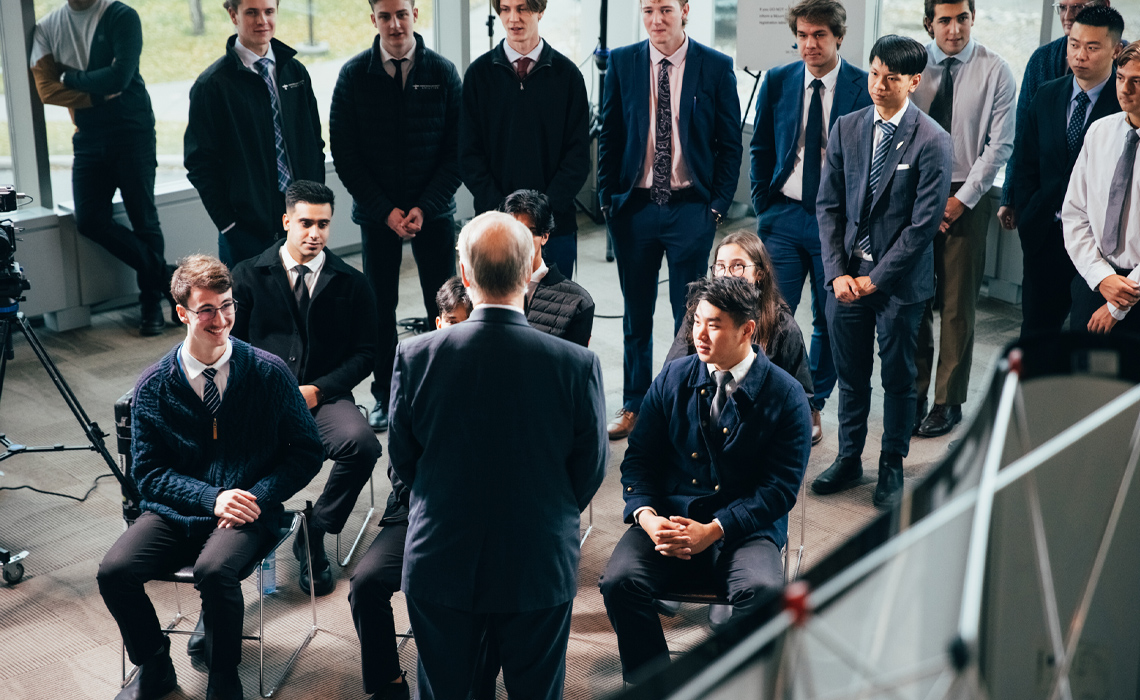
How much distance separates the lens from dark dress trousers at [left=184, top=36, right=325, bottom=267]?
444 cm

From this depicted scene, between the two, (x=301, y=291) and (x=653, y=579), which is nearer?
(x=653, y=579)

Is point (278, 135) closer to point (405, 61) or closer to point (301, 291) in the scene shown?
Result: point (405, 61)

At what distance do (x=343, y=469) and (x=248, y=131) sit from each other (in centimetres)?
170

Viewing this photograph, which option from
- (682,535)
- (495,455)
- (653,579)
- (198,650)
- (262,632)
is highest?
(495,455)

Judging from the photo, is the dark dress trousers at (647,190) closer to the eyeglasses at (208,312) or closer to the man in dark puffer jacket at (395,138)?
the man in dark puffer jacket at (395,138)

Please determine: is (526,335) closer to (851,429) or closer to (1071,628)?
(1071,628)

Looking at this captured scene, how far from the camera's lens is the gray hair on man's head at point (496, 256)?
7.13ft

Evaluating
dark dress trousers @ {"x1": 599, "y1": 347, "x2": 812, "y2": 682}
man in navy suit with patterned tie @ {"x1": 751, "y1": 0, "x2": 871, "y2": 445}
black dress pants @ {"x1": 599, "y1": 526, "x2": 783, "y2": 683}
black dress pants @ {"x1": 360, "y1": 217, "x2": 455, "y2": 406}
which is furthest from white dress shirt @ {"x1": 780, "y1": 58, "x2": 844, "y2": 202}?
black dress pants @ {"x1": 599, "y1": 526, "x2": 783, "y2": 683}

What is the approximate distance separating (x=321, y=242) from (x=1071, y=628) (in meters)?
3.05

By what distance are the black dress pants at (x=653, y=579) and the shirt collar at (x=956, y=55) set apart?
2438 millimetres

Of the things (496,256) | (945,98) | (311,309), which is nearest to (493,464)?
(496,256)

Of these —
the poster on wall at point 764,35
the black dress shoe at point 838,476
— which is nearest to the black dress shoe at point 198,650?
the black dress shoe at point 838,476

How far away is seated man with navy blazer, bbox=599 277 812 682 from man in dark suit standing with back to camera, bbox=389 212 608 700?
410 mm

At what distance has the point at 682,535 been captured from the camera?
273 centimetres
